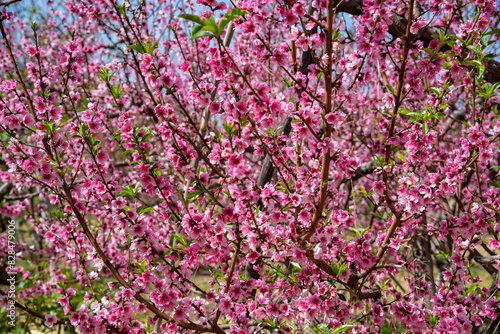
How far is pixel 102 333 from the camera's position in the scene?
2.09 meters

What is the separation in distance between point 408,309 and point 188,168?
1.85 meters

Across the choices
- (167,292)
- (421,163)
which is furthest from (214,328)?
(421,163)

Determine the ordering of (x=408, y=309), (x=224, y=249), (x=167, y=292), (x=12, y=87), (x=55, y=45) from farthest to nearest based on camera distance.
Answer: (x=55, y=45)
(x=12, y=87)
(x=408, y=309)
(x=167, y=292)
(x=224, y=249)

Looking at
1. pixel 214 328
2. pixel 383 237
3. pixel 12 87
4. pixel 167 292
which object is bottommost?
pixel 214 328

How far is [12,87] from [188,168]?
1.66 m

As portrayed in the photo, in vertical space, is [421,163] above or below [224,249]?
above

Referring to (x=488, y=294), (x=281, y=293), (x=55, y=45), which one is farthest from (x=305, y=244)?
(x=55, y=45)

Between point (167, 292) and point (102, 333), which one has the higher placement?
point (167, 292)

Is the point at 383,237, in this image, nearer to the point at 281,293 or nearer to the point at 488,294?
the point at 281,293

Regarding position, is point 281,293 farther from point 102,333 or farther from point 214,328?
point 102,333

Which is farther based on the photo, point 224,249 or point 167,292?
point 167,292

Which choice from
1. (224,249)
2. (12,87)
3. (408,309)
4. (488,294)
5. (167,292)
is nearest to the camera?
(224,249)

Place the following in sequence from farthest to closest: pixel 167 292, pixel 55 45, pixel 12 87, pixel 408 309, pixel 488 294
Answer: pixel 55 45, pixel 488 294, pixel 12 87, pixel 408 309, pixel 167 292

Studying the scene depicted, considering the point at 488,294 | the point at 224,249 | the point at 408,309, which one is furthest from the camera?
the point at 488,294
